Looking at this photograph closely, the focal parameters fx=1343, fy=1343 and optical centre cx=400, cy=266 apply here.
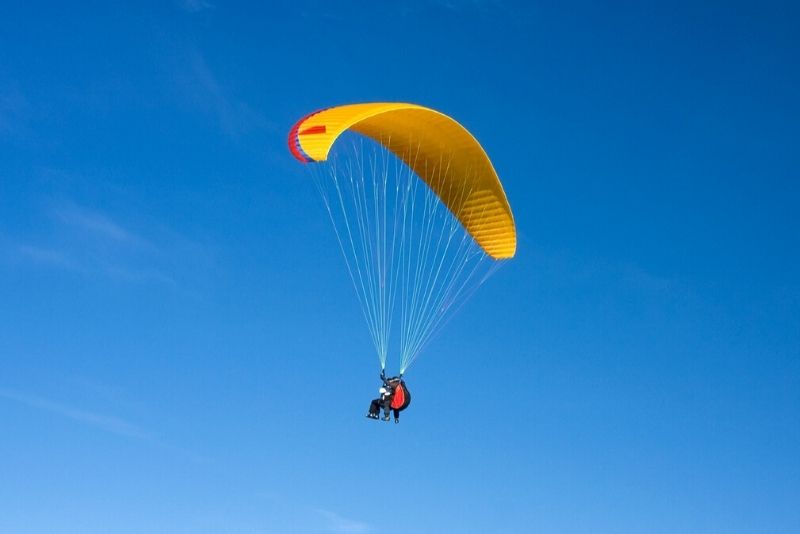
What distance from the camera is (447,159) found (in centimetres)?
3362

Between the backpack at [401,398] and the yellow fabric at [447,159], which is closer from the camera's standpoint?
the yellow fabric at [447,159]

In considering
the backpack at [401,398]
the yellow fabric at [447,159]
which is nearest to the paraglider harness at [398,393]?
the backpack at [401,398]

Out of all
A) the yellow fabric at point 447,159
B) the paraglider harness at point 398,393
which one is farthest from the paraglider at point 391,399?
the yellow fabric at point 447,159

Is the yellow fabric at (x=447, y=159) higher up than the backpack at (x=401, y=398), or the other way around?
the yellow fabric at (x=447, y=159)

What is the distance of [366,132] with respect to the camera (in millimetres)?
33031

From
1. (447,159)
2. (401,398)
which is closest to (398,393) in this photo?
(401,398)

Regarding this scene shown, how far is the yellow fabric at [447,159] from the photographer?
30.5 m

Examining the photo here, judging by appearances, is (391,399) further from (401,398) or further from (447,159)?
(447,159)

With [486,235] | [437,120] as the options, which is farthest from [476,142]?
[486,235]

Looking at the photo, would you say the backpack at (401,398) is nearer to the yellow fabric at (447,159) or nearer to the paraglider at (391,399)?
the paraglider at (391,399)

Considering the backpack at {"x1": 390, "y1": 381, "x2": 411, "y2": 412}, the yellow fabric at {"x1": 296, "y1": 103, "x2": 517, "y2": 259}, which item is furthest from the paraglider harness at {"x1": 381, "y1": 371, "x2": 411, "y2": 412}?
the yellow fabric at {"x1": 296, "y1": 103, "x2": 517, "y2": 259}

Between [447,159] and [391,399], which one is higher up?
[447,159]

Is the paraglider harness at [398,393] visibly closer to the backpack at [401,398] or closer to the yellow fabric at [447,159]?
the backpack at [401,398]

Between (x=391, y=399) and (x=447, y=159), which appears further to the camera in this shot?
(x=447, y=159)
